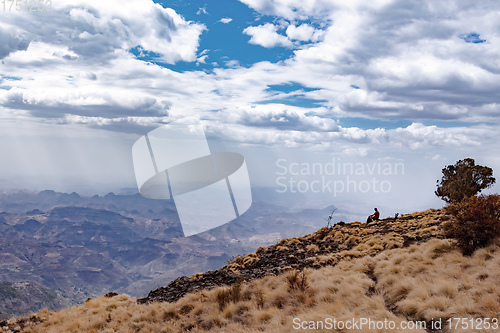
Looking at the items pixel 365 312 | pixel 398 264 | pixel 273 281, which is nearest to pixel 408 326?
pixel 365 312

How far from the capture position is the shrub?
44.7 ft

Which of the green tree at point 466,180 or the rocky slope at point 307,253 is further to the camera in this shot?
the green tree at point 466,180

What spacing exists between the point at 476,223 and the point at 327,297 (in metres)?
7.85

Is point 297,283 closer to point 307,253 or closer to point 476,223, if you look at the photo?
point 476,223

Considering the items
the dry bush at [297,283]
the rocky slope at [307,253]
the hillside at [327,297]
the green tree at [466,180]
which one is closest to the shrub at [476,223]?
the hillside at [327,297]

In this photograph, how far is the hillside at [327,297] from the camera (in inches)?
367

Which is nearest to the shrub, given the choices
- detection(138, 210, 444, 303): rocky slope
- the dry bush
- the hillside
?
the hillside

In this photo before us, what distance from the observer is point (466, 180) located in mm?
31328

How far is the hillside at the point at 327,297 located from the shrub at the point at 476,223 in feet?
2.12

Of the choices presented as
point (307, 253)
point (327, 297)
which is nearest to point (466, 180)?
point (307, 253)

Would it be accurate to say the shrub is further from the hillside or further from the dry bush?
the dry bush

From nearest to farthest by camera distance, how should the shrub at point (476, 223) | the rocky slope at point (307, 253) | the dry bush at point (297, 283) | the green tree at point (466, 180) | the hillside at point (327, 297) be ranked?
1. the hillside at point (327, 297)
2. the dry bush at point (297, 283)
3. the shrub at point (476, 223)
4. the rocky slope at point (307, 253)
5. the green tree at point (466, 180)

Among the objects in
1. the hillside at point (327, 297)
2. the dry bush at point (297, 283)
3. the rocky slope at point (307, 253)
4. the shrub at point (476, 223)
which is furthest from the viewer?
the rocky slope at point (307, 253)

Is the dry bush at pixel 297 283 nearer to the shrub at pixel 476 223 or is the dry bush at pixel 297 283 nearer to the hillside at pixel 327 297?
the hillside at pixel 327 297
